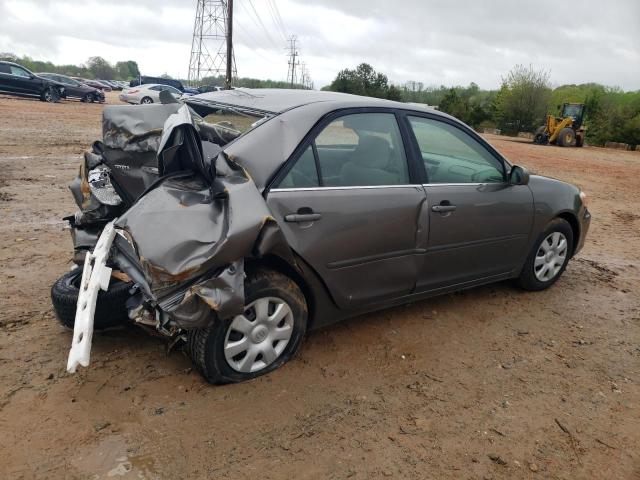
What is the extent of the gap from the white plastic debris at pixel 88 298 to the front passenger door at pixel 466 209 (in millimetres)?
2071

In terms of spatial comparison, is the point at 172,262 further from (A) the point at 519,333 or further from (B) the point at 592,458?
(A) the point at 519,333

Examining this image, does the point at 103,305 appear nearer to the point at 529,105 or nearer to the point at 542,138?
the point at 542,138

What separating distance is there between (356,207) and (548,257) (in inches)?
93.4

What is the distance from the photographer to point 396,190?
334 cm

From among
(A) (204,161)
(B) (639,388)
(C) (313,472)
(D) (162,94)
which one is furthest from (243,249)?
(B) (639,388)

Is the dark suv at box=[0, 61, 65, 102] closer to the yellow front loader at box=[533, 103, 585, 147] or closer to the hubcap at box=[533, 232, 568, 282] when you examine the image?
the yellow front loader at box=[533, 103, 585, 147]

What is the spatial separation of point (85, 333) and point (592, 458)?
2.63 metres

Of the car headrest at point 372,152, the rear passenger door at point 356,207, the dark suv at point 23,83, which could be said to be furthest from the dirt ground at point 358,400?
the dark suv at point 23,83

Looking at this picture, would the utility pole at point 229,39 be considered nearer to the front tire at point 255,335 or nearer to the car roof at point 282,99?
the car roof at point 282,99

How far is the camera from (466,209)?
3.68 metres

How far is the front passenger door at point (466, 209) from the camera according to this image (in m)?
3.57

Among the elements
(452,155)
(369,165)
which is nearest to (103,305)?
(369,165)

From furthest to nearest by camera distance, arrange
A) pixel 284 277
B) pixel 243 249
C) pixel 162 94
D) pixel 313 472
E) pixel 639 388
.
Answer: pixel 162 94
pixel 639 388
pixel 284 277
pixel 243 249
pixel 313 472

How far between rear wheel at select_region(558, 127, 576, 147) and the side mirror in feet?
79.1
